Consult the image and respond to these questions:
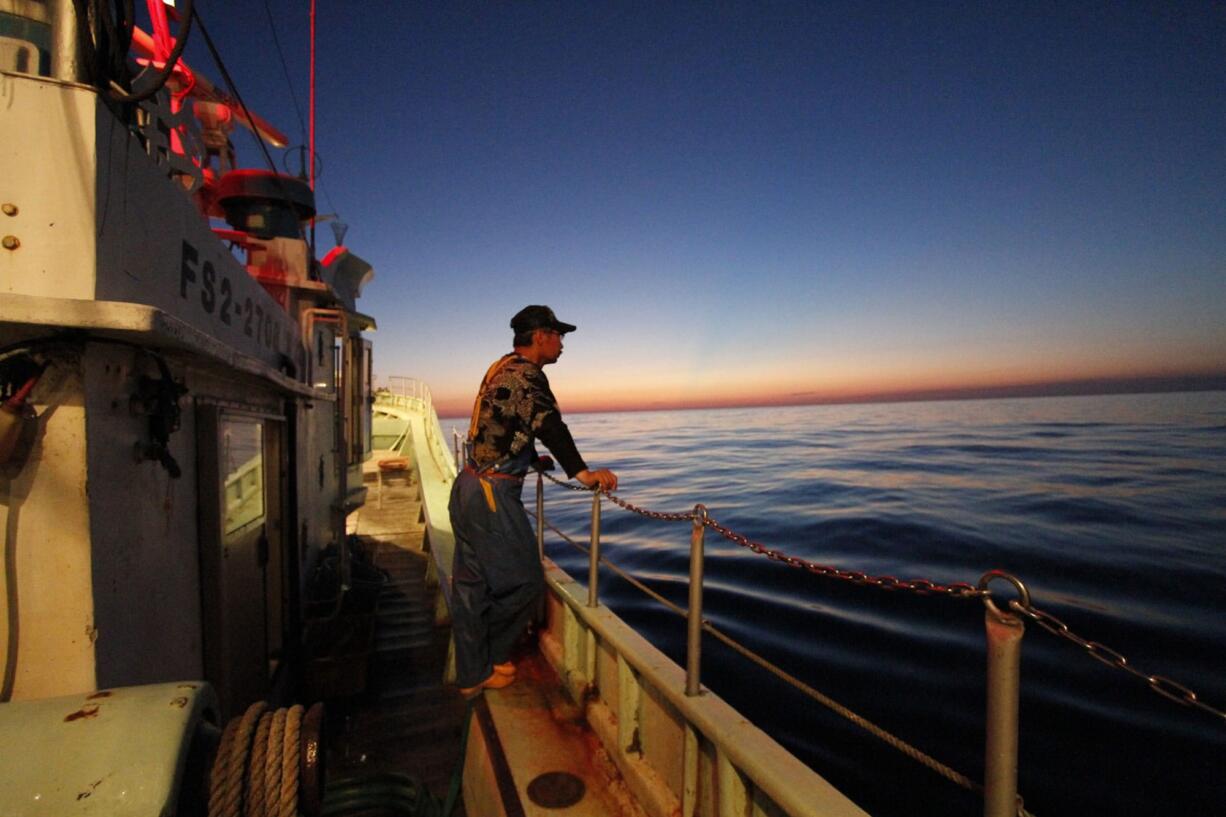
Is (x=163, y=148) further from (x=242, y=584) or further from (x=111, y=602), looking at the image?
(x=242, y=584)

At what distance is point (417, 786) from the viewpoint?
10.2 ft

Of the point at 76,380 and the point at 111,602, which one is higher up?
the point at 76,380

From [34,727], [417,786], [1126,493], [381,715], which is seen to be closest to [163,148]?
[34,727]

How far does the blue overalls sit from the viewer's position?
304cm

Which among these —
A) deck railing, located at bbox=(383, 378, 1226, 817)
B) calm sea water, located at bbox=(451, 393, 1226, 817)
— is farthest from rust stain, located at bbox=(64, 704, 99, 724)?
calm sea water, located at bbox=(451, 393, 1226, 817)

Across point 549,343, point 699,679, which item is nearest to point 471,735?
point 699,679

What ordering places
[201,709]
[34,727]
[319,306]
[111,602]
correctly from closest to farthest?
1. [34,727]
2. [201,709]
3. [111,602]
4. [319,306]

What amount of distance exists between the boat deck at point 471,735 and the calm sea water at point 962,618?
1856mm

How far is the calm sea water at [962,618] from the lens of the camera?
343 centimetres

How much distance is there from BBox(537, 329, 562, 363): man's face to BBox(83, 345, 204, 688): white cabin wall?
174cm

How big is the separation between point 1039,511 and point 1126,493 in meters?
3.24

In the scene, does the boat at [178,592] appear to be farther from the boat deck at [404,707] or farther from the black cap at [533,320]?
the black cap at [533,320]

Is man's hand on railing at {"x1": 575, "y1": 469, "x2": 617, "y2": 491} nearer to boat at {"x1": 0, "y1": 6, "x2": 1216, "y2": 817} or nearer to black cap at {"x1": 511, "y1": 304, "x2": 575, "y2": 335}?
boat at {"x1": 0, "y1": 6, "x2": 1216, "y2": 817}

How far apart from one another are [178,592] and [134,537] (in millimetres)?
544
